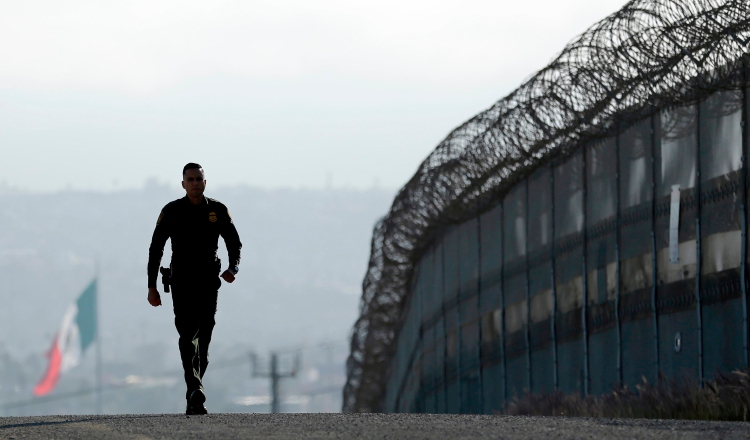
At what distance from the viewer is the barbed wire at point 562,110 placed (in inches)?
579

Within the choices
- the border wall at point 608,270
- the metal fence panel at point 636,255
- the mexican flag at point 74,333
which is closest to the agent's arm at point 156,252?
Answer: the border wall at point 608,270

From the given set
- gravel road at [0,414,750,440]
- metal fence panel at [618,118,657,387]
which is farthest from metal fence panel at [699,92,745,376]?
gravel road at [0,414,750,440]

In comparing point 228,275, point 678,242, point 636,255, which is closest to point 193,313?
point 228,275

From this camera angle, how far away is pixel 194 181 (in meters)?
11.4

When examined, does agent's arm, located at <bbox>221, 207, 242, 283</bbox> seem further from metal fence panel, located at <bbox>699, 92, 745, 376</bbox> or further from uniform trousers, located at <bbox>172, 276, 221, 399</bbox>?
metal fence panel, located at <bbox>699, 92, 745, 376</bbox>

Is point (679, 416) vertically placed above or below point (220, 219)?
below

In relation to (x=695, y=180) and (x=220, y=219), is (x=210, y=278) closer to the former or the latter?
(x=220, y=219)

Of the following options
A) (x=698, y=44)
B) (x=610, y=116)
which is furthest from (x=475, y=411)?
(x=698, y=44)

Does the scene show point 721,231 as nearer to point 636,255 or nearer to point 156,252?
point 636,255

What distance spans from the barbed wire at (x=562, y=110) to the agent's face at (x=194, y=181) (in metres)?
5.34

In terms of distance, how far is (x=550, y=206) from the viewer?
22.3 meters

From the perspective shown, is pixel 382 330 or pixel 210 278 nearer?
pixel 210 278

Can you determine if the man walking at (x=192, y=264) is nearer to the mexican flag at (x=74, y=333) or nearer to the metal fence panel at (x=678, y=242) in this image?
the metal fence panel at (x=678, y=242)

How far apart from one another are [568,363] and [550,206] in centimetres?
252
